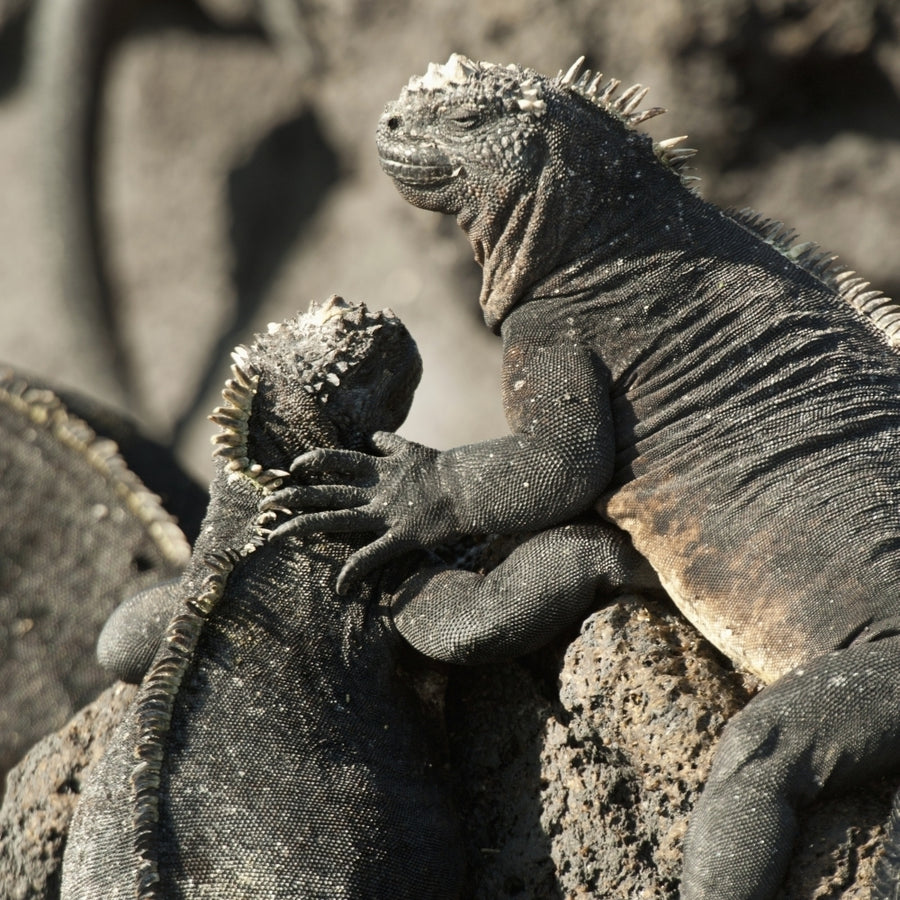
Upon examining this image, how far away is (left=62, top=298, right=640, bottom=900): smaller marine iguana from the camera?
3.20 meters

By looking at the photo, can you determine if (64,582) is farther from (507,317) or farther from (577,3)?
(577,3)

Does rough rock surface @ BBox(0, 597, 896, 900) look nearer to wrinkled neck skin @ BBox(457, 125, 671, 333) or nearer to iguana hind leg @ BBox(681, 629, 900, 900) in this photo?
iguana hind leg @ BBox(681, 629, 900, 900)

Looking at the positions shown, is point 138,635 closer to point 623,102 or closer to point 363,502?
point 363,502

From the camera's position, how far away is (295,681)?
3457 mm

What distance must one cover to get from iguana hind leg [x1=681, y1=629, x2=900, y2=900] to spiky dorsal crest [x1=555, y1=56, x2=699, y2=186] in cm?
149

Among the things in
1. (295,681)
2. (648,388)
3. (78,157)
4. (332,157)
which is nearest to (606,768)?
(295,681)

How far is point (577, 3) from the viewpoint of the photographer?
28.1 feet

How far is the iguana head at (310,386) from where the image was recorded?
12.1 ft

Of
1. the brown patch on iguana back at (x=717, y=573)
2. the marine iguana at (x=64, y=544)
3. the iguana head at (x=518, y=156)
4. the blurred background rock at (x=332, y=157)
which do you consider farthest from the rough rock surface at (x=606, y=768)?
the blurred background rock at (x=332, y=157)

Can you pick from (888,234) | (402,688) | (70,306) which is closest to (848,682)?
(402,688)

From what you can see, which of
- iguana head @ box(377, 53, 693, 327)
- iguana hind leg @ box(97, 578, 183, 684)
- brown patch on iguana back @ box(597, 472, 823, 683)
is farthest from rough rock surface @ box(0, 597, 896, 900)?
A: iguana head @ box(377, 53, 693, 327)

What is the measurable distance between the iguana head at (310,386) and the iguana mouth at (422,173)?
419 mm

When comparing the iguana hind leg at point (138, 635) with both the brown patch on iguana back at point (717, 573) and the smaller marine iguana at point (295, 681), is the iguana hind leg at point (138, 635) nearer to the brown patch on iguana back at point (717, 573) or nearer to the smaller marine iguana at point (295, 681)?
the smaller marine iguana at point (295, 681)

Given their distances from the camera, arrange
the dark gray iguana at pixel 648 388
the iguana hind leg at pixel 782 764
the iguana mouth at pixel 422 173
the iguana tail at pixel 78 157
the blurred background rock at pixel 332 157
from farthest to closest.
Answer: the iguana tail at pixel 78 157, the blurred background rock at pixel 332 157, the iguana mouth at pixel 422 173, the dark gray iguana at pixel 648 388, the iguana hind leg at pixel 782 764
